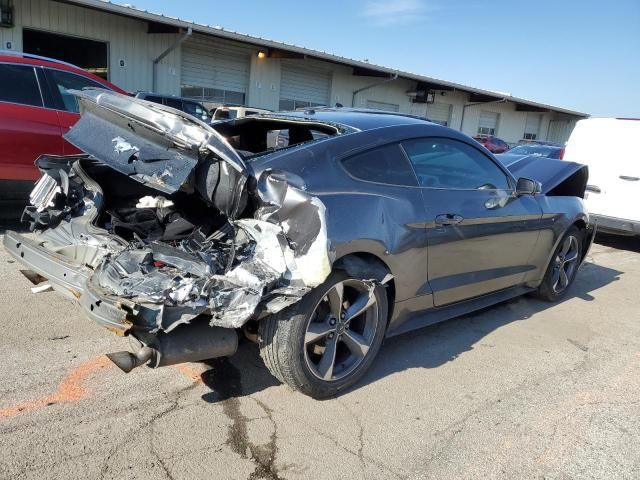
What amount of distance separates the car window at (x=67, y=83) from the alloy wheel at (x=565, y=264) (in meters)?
5.57

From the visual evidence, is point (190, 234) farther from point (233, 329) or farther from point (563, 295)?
point (563, 295)

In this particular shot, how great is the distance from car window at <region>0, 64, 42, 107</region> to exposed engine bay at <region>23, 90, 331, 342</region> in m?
2.94

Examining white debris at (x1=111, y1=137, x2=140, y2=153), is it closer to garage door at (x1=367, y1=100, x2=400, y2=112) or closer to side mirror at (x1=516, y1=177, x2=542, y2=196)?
side mirror at (x1=516, y1=177, x2=542, y2=196)

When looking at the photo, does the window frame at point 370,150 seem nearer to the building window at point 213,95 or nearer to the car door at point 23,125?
the car door at point 23,125

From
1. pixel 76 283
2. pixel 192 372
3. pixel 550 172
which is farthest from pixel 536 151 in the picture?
pixel 76 283

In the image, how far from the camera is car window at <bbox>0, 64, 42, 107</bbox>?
18.2 feet

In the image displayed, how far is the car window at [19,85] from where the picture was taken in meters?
5.54

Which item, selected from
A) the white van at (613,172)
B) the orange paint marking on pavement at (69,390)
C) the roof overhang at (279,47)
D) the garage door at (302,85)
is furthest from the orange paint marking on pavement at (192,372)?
the garage door at (302,85)

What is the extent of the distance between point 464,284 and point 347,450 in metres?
1.71

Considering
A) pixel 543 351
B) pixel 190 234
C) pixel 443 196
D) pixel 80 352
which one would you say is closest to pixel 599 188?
pixel 543 351

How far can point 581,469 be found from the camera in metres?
2.62

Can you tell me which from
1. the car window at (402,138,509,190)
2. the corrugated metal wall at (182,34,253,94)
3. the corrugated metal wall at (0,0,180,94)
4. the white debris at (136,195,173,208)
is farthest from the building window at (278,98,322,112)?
the white debris at (136,195,173,208)

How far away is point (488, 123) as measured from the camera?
32750mm

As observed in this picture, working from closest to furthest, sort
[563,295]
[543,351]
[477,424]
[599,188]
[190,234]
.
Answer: [477,424] → [190,234] → [543,351] → [563,295] → [599,188]
